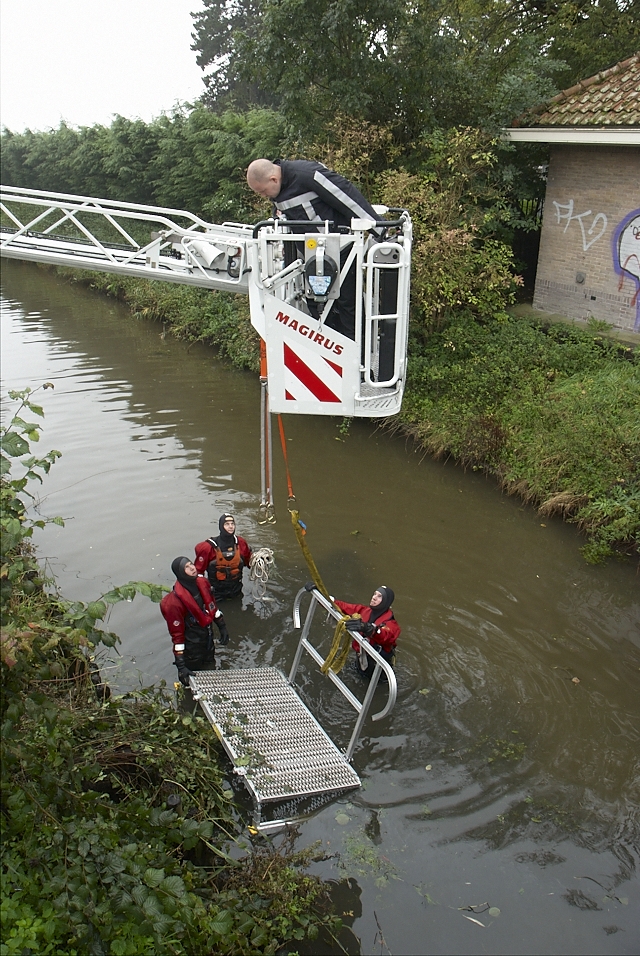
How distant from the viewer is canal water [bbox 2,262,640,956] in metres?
4.94

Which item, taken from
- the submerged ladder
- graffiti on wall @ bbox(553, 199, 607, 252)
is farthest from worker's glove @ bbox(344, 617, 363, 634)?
graffiti on wall @ bbox(553, 199, 607, 252)

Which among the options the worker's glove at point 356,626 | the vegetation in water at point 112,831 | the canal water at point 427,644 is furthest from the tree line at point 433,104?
the vegetation in water at point 112,831

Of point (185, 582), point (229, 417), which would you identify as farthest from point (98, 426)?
point (185, 582)

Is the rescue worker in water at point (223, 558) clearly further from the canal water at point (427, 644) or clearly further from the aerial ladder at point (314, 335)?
the aerial ladder at point (314, 335)

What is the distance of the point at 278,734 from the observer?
5.86 metres

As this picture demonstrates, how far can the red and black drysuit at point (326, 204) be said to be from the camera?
6.20 m

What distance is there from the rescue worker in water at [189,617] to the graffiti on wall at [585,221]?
9.70m

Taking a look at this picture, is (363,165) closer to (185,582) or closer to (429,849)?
(185,582)

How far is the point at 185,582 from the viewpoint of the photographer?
666 centimetres

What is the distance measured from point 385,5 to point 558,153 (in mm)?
3848

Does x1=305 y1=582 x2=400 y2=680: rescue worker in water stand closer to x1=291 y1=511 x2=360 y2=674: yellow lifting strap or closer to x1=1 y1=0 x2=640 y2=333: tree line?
x1=291 y1=511 x2=360 y2=674: yellow lifting strap

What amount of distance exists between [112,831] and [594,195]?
12.3 m

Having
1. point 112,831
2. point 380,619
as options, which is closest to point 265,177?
point 380,619

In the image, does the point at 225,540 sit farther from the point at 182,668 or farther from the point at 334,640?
the point at 334,640
